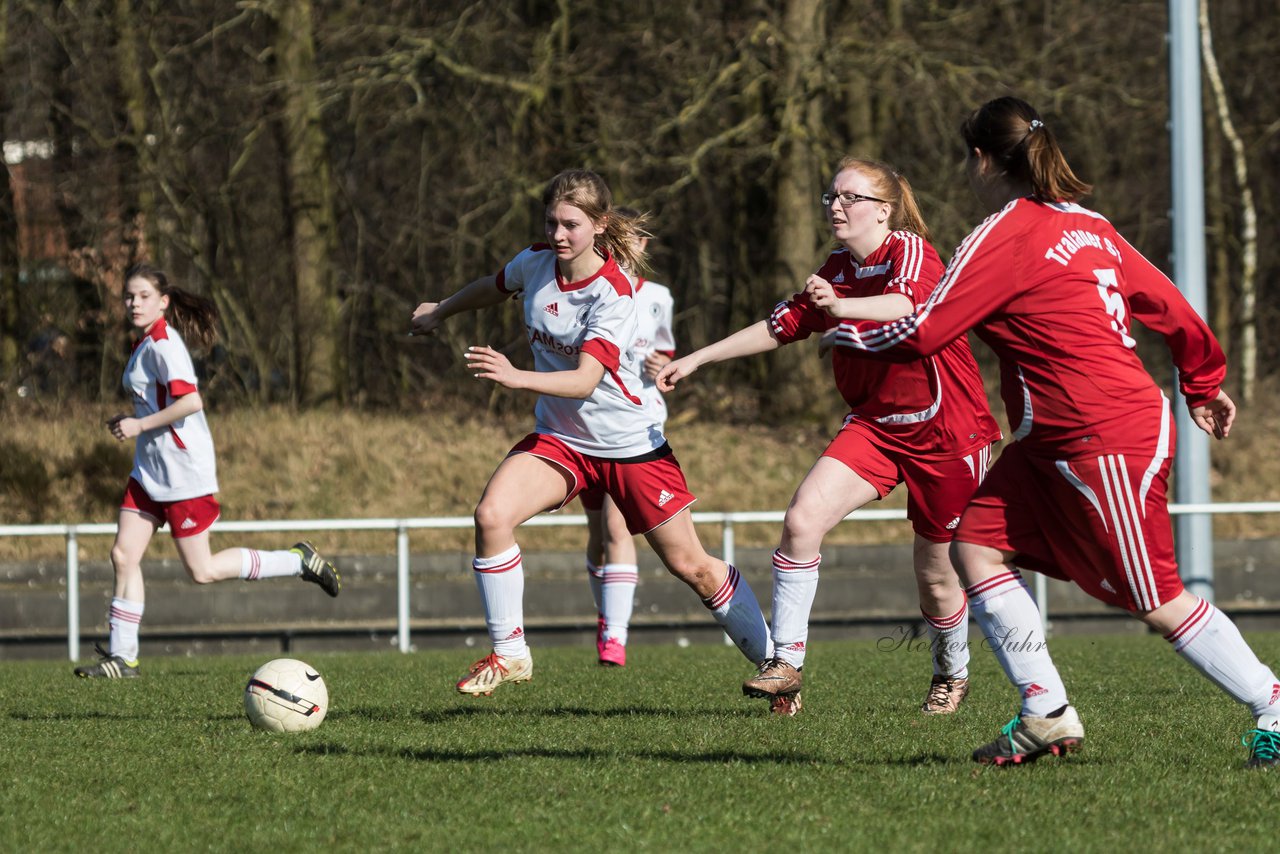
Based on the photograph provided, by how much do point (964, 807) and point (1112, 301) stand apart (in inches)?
57.9

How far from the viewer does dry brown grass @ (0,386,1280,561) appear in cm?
1664

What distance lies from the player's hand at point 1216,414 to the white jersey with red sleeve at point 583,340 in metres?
2.33

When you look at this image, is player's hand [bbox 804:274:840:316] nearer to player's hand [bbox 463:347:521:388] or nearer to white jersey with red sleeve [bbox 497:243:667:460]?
player's hand [bbox 463:347:521:388]

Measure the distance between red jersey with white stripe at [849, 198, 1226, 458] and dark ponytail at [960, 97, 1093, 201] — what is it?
6 centimetres

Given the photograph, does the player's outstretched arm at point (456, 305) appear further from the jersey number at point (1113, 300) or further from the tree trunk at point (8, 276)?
the tree trunk at point (8, 276)

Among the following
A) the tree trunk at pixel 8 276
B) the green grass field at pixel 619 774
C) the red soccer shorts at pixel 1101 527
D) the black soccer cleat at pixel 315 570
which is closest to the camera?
the green grass field at pixel 619 774

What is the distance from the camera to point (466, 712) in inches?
264

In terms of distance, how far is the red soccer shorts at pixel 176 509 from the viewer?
8820mm

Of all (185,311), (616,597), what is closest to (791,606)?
(616,597)

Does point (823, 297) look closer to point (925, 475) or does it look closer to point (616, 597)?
point (925, 475)

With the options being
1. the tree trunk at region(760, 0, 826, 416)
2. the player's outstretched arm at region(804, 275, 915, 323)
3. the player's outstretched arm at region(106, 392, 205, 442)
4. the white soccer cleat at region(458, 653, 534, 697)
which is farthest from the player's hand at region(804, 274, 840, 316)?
the tree trunk at region(760, 0, 826, 416)

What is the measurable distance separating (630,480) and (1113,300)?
2.58 metres

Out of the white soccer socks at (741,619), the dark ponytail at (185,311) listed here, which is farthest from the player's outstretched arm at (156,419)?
the white soccer socks at (741,619)

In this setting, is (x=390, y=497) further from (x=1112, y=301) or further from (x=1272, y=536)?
(x=1112, y=301)
